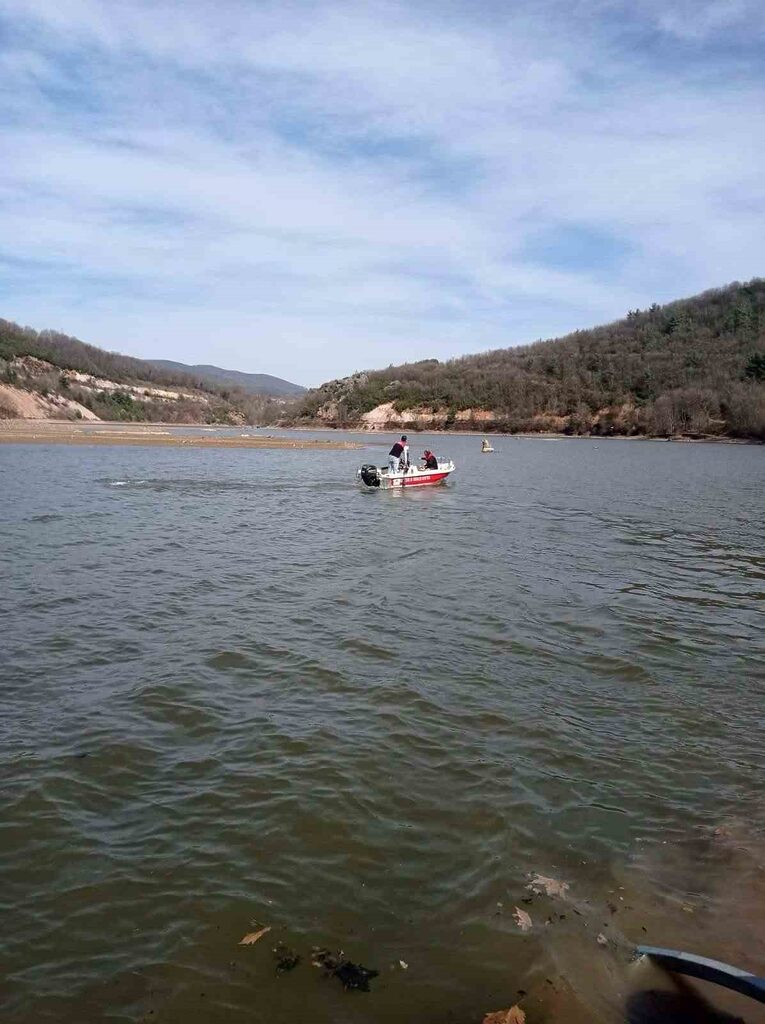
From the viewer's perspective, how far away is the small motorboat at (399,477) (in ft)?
117

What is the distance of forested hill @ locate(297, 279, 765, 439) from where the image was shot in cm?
12644

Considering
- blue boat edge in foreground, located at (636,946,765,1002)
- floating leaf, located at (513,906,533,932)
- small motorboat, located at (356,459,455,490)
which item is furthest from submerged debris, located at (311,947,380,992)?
small motorboat, located at (356,459,455,490)

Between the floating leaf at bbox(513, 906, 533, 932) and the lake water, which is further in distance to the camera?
the floating leaf at bbox(513, 906, 533, 932)

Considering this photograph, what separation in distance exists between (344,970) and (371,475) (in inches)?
1228

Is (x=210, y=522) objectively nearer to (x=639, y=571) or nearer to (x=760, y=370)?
(x=639, y=571)

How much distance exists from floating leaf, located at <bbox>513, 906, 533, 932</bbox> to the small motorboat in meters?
30.5

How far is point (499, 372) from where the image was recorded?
19038 centimetres

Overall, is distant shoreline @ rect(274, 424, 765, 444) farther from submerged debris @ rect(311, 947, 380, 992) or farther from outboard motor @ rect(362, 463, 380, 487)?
submerged debris @ rect(311, 947, 380, 992)

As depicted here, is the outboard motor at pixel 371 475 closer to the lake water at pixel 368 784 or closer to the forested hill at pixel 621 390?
the lake water at pixel 368 784

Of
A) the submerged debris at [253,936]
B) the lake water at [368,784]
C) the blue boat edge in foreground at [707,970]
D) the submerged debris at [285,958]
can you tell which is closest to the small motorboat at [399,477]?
the lake water at [368,784]

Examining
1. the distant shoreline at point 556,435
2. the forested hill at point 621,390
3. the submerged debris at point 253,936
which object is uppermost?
the forested hill at point 621,390

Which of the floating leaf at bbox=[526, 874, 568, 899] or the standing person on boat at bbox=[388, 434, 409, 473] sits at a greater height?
the standing person on boat at bbox=[388, 434, 409, 473]

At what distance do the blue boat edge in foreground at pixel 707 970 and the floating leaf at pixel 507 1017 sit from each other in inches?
43.4

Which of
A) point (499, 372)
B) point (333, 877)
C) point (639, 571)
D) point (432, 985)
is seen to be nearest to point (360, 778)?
point (333, 877)
